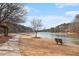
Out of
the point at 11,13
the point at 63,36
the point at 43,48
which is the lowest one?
the point at 43,48

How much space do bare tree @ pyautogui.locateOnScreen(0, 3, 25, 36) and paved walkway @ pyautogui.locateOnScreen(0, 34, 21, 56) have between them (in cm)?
10

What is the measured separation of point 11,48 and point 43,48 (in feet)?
0.93

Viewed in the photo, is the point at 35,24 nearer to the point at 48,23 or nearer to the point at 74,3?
the point at 48,23

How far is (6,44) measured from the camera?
1.81m

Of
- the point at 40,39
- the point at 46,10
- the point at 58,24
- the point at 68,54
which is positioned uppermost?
the point at 46,10

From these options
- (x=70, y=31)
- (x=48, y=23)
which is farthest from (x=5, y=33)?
(x=70, y=31)

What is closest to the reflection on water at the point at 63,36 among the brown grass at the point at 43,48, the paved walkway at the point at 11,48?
the brown grass at the point at 43,48

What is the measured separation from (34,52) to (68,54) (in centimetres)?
30

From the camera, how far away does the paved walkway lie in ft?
5.87

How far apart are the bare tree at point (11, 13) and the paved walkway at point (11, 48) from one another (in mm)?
101

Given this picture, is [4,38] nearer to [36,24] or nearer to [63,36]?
[36,24]

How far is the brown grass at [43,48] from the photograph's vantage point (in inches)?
70.4

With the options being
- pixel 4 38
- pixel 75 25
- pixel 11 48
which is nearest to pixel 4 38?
pixel 4 38

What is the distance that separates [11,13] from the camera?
6.04ft
